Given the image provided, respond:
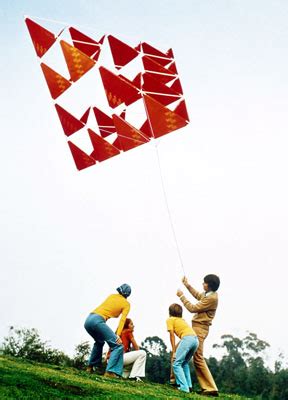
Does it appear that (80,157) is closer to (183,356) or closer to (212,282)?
(212,282)

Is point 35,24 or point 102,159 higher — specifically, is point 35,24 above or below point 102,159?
above

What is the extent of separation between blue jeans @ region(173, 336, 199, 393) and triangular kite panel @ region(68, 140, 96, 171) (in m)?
6.03

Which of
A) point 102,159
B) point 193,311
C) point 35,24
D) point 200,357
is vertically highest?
point 35,24

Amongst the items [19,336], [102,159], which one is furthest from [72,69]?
[19,336]

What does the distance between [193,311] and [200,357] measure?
1003 mm

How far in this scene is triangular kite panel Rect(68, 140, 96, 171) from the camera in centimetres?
1475

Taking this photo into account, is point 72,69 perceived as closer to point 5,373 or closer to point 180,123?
point 180,123

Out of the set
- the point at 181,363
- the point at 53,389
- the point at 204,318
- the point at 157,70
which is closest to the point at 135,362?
the point at 181,363

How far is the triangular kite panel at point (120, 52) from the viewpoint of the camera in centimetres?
1473

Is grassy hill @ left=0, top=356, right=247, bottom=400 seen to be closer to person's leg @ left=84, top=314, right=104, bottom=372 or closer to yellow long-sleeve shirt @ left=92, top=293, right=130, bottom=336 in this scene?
person's leg @ left=84, top=314, right=104, bottom=372

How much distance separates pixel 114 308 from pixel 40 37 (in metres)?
7.48

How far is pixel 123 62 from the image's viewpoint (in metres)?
14.9

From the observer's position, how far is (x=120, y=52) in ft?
48.8

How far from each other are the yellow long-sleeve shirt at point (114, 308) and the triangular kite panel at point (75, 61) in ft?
19.2
